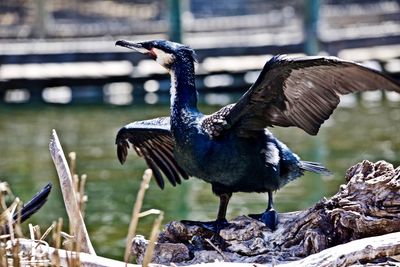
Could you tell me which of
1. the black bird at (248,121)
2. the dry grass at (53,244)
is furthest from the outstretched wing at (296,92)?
the dry grass at (53,244)

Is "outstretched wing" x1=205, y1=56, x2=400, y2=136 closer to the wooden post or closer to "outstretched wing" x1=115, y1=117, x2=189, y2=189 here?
"outstretched wing" x1=115, y1=117, x2=189, y2=189

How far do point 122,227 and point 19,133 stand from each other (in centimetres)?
605

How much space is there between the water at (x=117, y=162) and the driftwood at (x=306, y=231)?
378 cm

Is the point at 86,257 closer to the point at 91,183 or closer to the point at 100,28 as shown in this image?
the point at 91,183

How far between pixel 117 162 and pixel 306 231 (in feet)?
28.9

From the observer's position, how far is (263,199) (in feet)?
40.2

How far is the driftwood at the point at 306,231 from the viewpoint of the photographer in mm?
5617

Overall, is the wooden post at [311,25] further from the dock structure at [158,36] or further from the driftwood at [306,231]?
the driftwood at [306,231]

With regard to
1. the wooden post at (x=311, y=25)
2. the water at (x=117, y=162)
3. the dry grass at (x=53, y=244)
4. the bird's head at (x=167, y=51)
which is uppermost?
the bird's head at (x=167, y=51)

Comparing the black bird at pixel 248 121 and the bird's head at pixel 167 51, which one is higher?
the bird's head at pixel 167 51

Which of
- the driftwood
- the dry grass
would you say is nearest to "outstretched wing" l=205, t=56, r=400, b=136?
the driftwood

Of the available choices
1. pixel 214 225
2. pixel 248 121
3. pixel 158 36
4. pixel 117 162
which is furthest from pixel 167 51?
pixel 158 36

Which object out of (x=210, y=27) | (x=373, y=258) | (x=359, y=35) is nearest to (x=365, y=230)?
(x=373, y=258)

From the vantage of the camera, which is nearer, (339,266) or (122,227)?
(339,266)
